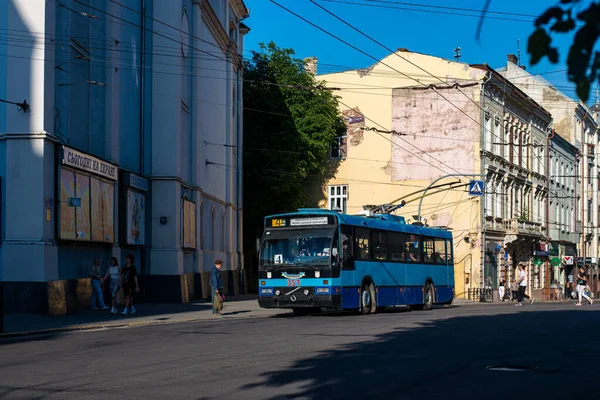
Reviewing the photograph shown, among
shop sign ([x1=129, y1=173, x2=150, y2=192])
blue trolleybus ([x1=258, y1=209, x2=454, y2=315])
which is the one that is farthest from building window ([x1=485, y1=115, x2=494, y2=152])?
shop sign ([x1=129, y1=173, x2=150, y2=192])

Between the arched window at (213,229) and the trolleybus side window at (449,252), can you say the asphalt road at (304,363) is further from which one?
the arched window at (213,229)

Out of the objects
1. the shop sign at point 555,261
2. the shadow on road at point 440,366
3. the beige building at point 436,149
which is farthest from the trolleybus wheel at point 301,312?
the shop sign at point 555,261

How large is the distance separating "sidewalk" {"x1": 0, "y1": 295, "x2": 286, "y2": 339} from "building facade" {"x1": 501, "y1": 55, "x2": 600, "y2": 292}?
44.6 metres

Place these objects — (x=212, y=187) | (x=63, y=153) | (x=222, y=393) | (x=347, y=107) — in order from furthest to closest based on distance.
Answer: (x=347, y=107) → (x=212, y=187) → (x=63, y=153) → (x=222, y=393)

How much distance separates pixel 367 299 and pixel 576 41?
70.9 ft

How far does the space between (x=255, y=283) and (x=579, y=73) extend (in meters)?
48.2

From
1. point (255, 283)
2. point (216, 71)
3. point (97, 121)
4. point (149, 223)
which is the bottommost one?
point (255, 283)

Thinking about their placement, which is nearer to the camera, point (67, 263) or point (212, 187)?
point (67, 263)

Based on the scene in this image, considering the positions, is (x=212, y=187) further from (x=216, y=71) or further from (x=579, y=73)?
(x=579, y=73)

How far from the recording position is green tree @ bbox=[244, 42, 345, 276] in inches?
1857

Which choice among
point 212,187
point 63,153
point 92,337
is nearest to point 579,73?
point 92,337

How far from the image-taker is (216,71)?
1547 inches

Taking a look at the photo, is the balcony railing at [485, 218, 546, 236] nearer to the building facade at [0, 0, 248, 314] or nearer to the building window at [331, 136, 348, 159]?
the building window at [331, 136, 348, 159]

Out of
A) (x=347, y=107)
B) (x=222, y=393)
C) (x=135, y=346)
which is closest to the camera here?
(x=222, y=393)
